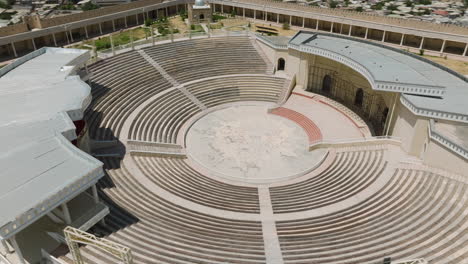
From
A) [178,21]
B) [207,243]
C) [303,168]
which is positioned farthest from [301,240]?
[178,21]

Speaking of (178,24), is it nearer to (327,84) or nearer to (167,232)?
(327,84)

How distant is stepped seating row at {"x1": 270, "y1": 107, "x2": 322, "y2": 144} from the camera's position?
3535 cm

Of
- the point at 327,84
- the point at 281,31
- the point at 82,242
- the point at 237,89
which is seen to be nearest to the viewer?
the point at 82,242

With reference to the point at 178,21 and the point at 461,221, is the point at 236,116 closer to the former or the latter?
the point at 461,221

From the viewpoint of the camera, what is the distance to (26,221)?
16.6 m

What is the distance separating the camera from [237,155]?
32.4 meters

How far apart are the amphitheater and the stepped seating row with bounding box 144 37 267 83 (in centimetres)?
25

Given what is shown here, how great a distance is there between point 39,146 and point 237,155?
55.6ft

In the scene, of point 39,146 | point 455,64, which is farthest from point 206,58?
point 455,64

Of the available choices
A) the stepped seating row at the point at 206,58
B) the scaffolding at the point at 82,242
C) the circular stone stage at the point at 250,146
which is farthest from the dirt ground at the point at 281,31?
the scaffolding at the point at 82,242

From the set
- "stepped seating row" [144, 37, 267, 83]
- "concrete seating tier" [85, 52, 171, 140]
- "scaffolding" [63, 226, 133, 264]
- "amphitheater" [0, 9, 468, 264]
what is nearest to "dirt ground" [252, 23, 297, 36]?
"stepped seating row" [144, 37, 267, 83]

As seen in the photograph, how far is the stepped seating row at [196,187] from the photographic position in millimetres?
25531

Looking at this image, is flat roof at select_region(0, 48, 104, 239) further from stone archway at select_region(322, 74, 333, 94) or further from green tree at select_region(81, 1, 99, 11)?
green tree at select_region(81, 1, 99, 11)

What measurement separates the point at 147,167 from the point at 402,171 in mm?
20934
